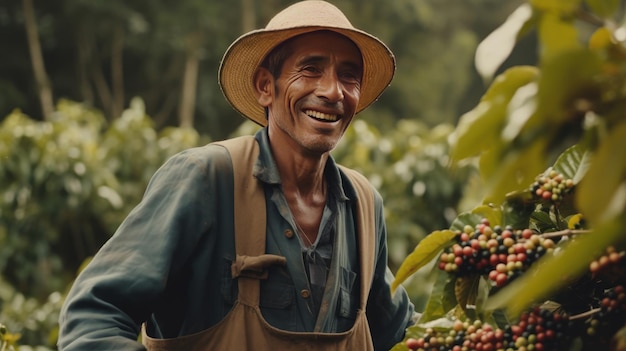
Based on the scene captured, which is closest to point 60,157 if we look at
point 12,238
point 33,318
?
point 12,238

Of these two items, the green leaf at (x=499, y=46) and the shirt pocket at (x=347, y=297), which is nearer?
the green leaf at (x=499, y=46)

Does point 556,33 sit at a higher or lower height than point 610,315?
higher

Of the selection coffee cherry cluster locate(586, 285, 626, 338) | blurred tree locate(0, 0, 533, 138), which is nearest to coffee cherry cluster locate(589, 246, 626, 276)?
coffee cherry cluster locate(586, 285, 626, 338)

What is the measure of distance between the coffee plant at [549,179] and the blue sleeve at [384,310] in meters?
0.89

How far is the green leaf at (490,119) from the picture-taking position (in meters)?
1.07

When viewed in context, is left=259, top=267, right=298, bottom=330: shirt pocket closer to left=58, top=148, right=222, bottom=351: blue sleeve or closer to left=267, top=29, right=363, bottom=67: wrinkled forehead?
left=58, top=148, right=222, bottom=351: blue sleeve

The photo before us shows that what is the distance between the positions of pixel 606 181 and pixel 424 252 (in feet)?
2.81

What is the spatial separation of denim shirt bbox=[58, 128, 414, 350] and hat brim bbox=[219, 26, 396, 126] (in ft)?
0.69

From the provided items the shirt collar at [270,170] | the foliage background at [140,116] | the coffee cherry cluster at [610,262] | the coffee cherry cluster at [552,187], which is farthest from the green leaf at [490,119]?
the foliage background at [140,116]

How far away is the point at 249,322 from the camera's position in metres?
2.27

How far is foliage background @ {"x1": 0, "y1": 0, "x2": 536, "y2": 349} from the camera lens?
707cm

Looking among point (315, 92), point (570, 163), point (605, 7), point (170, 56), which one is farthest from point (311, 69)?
point (170, 56)

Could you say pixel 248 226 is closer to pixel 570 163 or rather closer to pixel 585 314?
pixel 570 163

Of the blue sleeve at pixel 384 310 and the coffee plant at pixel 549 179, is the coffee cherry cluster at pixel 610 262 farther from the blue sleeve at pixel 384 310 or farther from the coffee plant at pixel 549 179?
the blue sleeve at pixel 384 310
